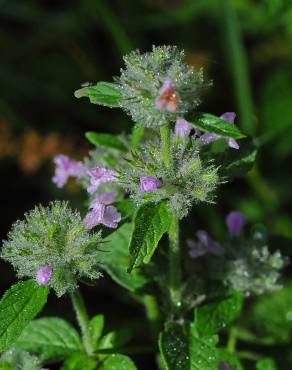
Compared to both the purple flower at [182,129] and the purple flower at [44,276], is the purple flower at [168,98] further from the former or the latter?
the purple flower at [44,276]

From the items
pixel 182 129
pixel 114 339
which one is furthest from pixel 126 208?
pixel 114 339

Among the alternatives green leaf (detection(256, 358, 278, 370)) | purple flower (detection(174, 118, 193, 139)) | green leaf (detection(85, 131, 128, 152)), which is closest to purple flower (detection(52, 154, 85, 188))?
green leaf (detection(85, 131, 128, 152))

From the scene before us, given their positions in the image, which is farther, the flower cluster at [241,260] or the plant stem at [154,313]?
the plant stem at [154,313]

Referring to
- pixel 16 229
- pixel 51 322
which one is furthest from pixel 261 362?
pixel 16 229

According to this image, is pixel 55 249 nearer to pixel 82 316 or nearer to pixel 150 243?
pixel 150 243

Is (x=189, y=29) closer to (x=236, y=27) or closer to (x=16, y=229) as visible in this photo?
(x=236, y=27)

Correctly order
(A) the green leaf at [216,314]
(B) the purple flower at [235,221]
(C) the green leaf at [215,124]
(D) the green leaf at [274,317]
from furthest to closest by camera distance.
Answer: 1. (D) the green leaf at [274,317]
2. (B) the purple flower at [235,221]
3. (A) the green leaf at [216,314]
4. (C) the green leaf at [215,124]

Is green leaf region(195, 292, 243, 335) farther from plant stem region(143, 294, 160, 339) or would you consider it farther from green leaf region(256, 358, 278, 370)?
plant stem region(143, 294, 160, 339)

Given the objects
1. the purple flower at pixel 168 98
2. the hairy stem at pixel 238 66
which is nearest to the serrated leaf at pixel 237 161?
the purple flower at pixel 168 98
